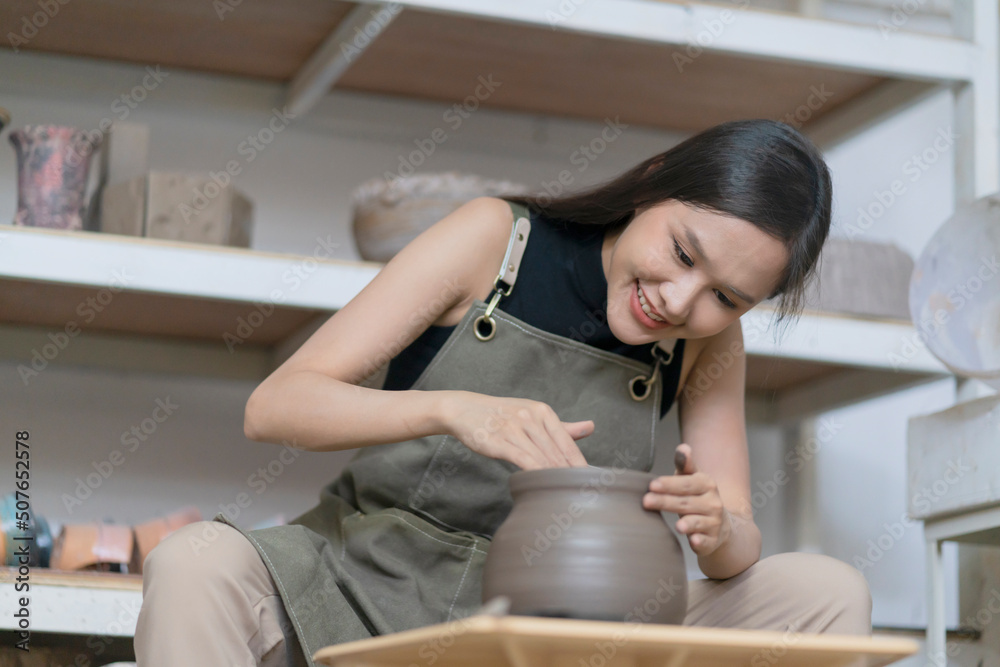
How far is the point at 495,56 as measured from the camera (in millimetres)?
2053

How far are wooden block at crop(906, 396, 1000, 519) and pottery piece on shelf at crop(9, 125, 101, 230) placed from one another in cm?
144

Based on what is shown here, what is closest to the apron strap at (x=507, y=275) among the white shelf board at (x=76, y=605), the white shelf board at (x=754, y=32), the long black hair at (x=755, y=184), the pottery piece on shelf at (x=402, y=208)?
the long black hair at (x=755, y=184)

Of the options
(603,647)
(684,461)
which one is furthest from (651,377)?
(603,647)

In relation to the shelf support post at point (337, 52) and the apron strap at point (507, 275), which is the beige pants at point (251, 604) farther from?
the shelf support post at point (337, 52)

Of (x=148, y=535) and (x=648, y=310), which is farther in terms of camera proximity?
(x=148, y=535)

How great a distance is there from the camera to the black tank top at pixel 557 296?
4.64 ft

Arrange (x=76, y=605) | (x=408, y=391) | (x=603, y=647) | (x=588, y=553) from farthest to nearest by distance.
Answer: (x=76, y=605)
(x=408, y=391)
(x=588, y=553)
(x=603, y=647)

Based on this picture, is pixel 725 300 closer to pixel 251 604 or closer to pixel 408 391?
pixel 408 391

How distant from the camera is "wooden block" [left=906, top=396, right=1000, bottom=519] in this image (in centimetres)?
160

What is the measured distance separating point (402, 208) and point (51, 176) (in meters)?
0.57

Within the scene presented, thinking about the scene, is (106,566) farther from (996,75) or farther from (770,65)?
(996,75)

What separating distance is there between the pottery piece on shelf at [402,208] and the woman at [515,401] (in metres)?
0.36

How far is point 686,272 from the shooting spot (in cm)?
124

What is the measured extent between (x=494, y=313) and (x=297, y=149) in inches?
37.6
